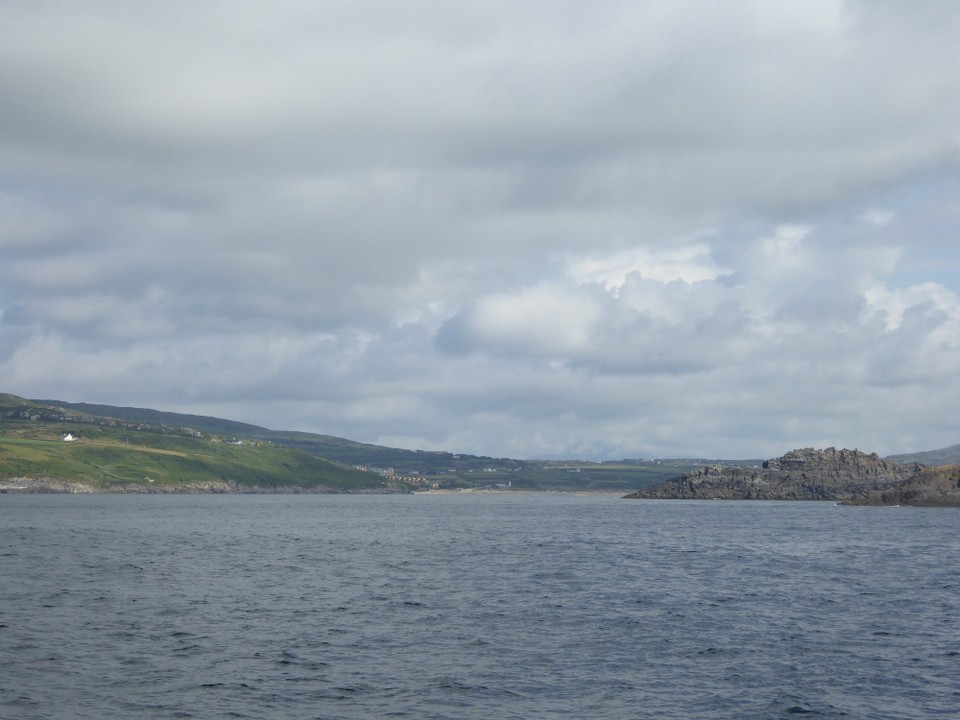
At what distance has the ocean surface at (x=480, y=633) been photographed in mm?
39406

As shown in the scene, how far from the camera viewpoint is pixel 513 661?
4712 centimetres

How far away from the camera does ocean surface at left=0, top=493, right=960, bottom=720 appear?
129ft

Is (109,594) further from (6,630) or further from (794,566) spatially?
(794,566)

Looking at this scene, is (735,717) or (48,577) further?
(48,577)

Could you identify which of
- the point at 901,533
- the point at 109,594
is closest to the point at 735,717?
the point at 109,594

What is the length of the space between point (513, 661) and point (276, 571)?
4414 cm

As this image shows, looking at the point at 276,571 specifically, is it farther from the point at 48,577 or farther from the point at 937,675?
the point at 937,675

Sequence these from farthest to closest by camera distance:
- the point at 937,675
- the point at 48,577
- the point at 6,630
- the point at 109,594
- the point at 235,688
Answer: the point at 48,577
the point at 109,594
the point at 6,630
the point at 937,675
the point at 235,688

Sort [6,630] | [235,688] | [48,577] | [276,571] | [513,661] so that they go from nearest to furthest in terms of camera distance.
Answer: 1. [235,688]
2. [513,661]
3. [6,630]
4. [48,577]
5. [276,571]

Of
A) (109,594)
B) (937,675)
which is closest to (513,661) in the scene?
(937,675)

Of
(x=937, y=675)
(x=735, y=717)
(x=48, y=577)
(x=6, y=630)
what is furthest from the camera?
(x=48, y=577)

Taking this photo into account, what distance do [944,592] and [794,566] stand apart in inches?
791

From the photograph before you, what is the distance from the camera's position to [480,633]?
54.4 metres

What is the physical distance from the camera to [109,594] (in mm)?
68750
